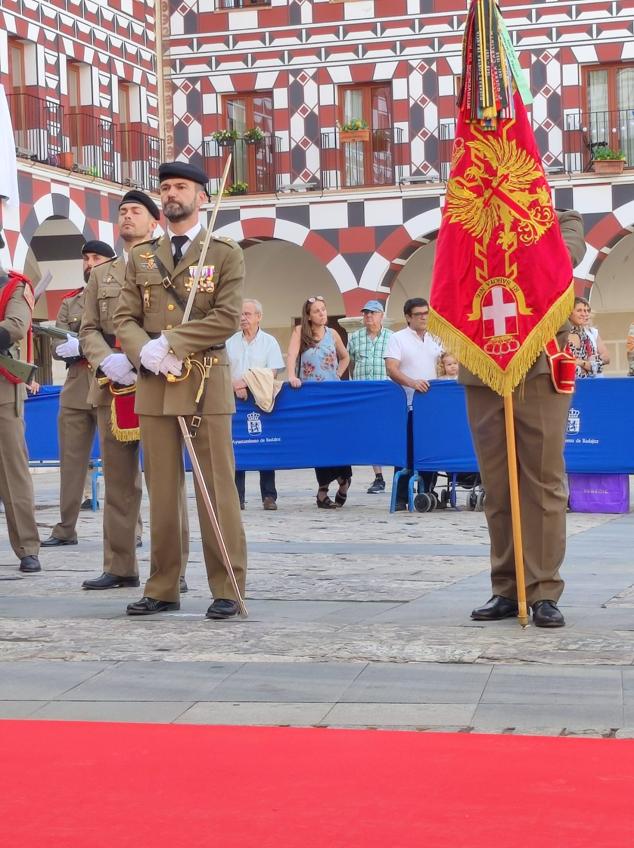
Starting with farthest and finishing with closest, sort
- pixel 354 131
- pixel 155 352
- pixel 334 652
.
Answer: pixel 354 131
pixel 155 352
pixel 334 652

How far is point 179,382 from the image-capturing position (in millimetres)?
6875

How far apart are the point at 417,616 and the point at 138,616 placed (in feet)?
3.89

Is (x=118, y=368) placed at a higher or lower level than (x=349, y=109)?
lower

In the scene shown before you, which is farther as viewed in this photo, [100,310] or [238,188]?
[238,188]

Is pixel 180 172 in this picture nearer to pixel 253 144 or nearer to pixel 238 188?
pixel 238 188

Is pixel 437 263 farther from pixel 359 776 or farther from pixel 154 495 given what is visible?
pixel 359 776

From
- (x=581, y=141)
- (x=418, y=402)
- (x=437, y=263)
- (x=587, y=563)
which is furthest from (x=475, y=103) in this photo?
(x=581, y=141)

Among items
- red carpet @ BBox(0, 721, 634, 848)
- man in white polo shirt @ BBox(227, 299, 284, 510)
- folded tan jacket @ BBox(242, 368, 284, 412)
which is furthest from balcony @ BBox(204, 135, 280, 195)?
red carpet @ BBox(0, 721, 634, 848)

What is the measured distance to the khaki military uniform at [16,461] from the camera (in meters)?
8.84

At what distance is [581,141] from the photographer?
27.4 metres

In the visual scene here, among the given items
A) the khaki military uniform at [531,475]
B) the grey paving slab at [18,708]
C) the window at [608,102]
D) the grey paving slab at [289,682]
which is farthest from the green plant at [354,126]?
the grey paving slab at [18,708]

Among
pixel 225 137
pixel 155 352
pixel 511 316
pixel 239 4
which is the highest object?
pixel 239 4

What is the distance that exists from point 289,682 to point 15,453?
3.98 metres

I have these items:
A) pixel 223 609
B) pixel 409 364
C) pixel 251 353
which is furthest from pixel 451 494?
pixel 223 609
